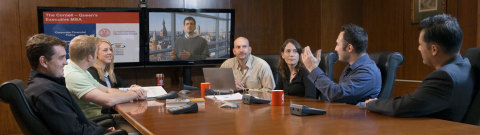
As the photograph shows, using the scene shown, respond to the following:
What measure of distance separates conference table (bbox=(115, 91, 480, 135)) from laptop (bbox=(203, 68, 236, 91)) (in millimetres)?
827

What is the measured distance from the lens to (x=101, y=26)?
4738mm

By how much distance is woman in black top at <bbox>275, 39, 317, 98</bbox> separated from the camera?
320 centimetres

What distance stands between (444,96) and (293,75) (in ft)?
5.79

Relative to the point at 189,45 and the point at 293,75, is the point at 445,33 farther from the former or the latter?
the point at 189,45

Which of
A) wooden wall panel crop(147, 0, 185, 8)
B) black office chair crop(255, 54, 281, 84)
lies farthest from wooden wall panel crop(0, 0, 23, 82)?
black office chair crop(255, 54, 281, 84)

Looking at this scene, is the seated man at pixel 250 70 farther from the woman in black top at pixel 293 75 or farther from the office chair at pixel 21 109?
the office chair at pixel 21 109

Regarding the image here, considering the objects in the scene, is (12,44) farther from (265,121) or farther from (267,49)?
(265,121)

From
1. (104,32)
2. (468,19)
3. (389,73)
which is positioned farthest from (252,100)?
(104,32)

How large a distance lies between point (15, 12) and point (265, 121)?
3827 mm

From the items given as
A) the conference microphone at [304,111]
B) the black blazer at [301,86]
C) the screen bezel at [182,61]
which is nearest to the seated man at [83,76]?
the conference microphone at [304,111]

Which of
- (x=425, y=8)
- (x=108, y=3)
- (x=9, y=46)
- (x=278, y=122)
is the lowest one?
(x=278, y=122)

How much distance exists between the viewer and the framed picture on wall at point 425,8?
431 cm

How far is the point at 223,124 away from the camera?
178cm

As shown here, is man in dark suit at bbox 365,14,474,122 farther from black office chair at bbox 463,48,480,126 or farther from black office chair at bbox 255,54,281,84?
black office chair at bbox 255,54,281,84
